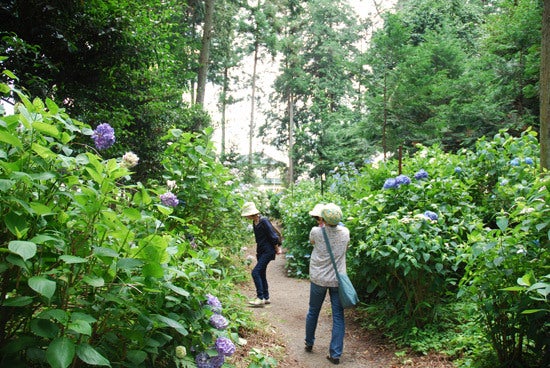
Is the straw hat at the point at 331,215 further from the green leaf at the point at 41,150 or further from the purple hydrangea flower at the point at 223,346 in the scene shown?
the green leaf at the point at 41,150

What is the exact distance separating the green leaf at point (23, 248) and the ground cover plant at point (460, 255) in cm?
212

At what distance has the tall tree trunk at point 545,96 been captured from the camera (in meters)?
4.13

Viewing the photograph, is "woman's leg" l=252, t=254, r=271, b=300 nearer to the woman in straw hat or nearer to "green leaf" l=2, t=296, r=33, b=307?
the woman in straw hat

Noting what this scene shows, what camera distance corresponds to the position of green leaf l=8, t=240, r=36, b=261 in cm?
110

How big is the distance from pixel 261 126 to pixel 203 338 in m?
30.6

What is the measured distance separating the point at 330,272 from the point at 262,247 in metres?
1.90

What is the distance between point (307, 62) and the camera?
3048 centimetres

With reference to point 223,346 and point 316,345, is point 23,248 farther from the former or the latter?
point 316,345

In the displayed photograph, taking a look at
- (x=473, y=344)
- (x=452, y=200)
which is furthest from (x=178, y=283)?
(x=452, y=200)

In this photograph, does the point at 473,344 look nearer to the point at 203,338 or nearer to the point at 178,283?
the point at 203,338

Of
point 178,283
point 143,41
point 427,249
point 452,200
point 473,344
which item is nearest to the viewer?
point 178,283

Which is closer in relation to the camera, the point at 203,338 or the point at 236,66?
the point at 203,338

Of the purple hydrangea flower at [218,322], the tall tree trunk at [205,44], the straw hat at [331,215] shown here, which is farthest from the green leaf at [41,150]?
the tall tree trunk at [205,44]

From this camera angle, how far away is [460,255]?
3.07 m
